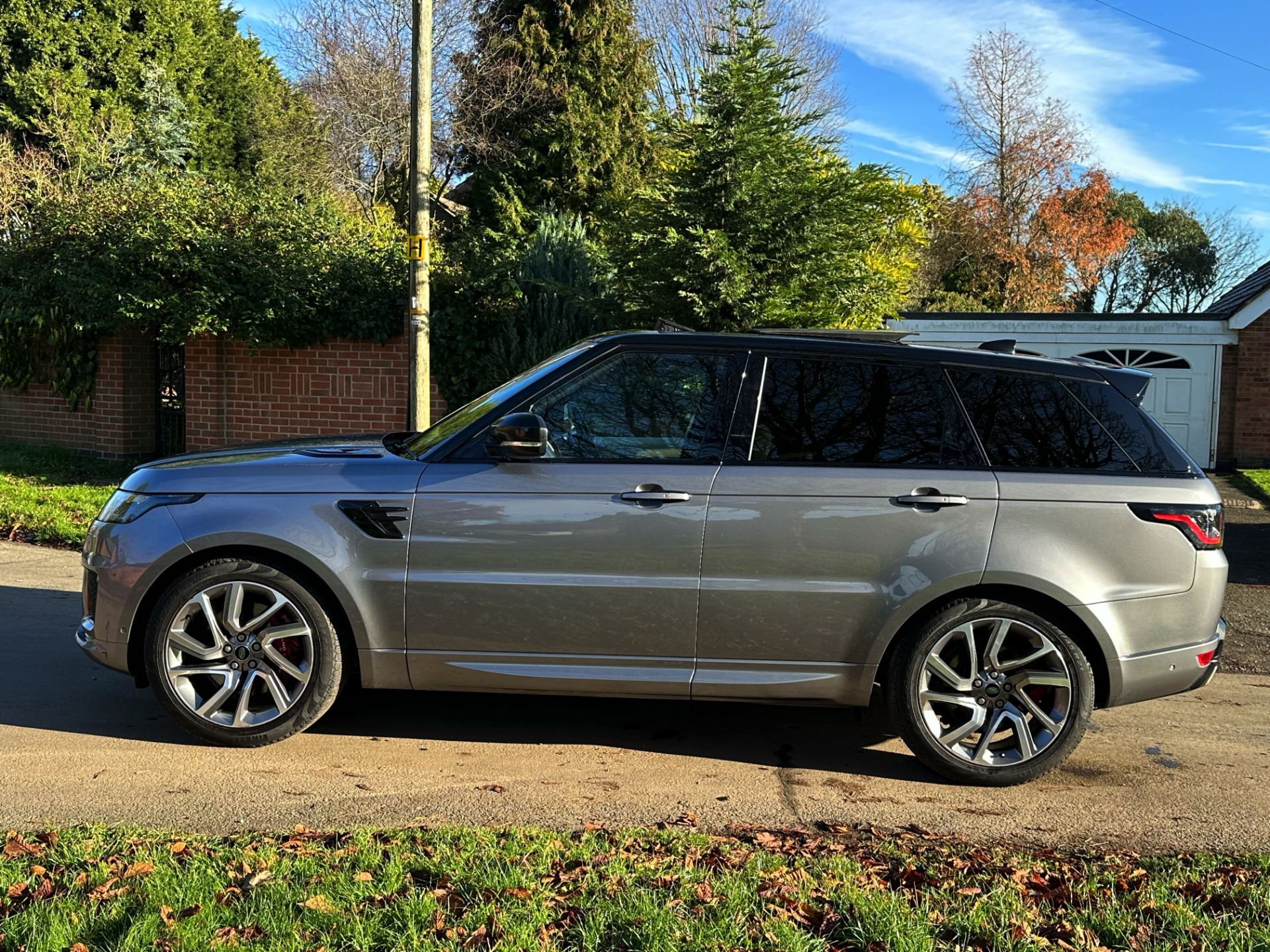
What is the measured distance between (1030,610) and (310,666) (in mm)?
3012

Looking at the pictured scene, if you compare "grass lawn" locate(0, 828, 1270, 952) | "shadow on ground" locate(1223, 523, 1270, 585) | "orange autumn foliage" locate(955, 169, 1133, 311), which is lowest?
"grass lawn" locate(0, 828, 1270, 952)

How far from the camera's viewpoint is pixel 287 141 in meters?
30.4

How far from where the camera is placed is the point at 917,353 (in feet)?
15.9

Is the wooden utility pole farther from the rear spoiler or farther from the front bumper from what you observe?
the rear spoiler

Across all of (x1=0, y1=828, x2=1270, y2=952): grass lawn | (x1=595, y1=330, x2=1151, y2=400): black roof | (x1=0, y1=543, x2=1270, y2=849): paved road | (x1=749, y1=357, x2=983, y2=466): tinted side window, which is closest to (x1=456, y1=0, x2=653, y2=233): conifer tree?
(x1=0, y1=543, x2=1270, y2=849): paved road

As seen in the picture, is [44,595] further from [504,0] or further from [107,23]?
[107,23]

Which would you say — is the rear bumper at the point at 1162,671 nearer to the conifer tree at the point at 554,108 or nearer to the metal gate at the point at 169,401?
the metal gate at the point at 169,401

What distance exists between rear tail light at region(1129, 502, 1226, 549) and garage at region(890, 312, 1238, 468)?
45.5 ft

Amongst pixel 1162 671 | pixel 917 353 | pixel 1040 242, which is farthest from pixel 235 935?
pixel 1040 242

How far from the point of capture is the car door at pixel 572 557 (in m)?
4.64

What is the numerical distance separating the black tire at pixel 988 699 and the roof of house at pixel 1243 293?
15793 millimetres

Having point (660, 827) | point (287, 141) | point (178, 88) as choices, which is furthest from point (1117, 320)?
point (178, 88)

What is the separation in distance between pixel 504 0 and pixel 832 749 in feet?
82.2

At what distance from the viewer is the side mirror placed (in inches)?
180
